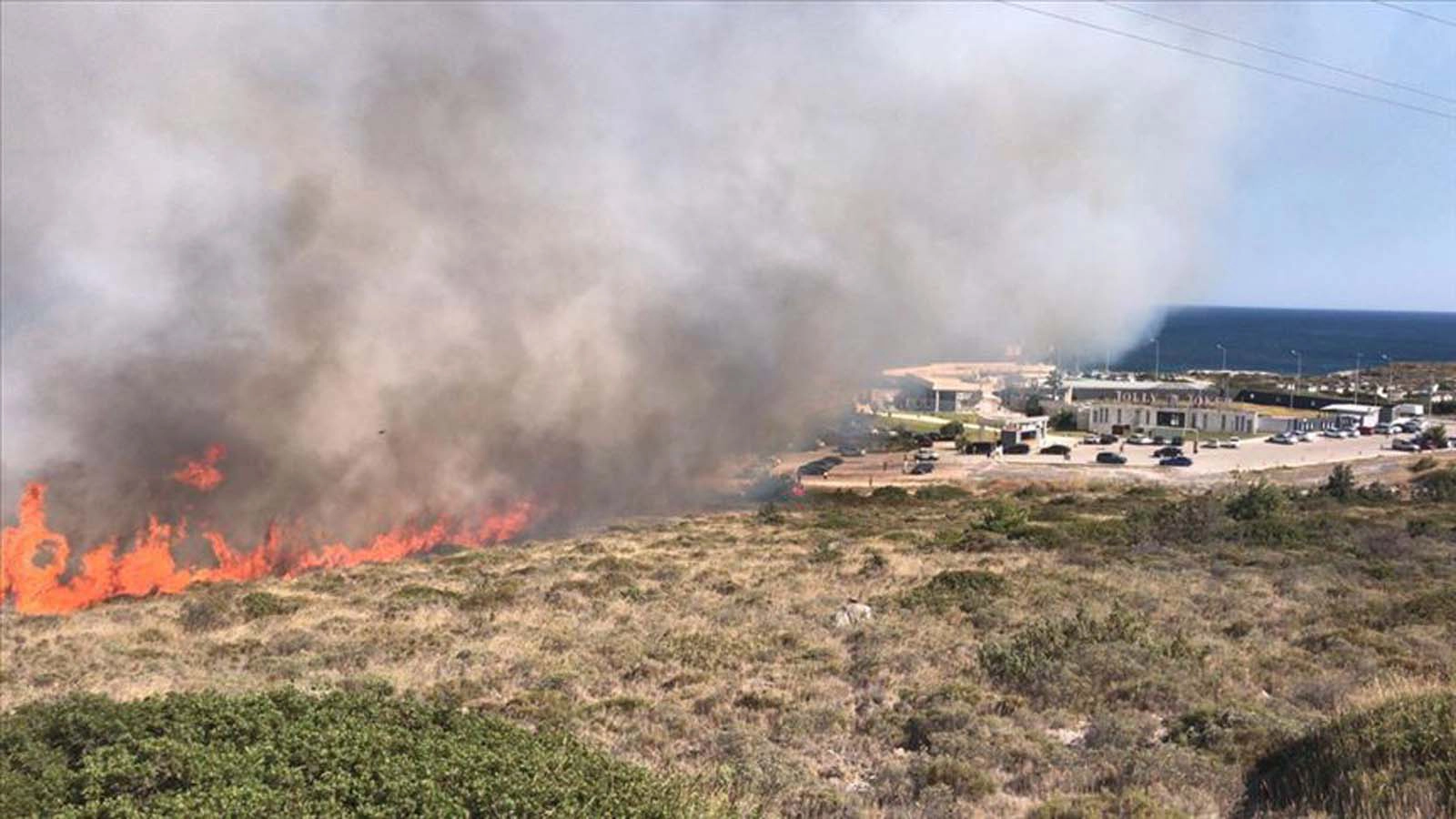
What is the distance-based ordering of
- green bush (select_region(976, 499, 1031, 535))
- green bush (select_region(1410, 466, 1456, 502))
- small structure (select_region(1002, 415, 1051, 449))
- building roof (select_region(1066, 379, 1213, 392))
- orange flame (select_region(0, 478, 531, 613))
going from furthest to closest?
building roof (select_region(1066, 379, 1213, 392)), small structure (select_region(1002, 415, 1051, 449)), green bush (select_region(1410, 466, 1456, 502)), green bush (select_region(976, 499, 1031, 535)), orange flame (select_region(0, 478, 531, 613))

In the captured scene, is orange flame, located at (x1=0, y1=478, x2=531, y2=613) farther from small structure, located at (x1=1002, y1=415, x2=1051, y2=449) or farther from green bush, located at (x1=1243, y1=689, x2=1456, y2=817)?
small structure, located at (x1=1002, y1=415, x2=1051, y2=449)

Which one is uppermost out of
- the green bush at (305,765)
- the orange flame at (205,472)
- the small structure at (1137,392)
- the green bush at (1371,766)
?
the green bush at (305,765)

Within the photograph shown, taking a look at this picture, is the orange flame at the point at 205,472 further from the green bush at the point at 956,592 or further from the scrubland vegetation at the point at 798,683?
the green bush at the point at 956,592

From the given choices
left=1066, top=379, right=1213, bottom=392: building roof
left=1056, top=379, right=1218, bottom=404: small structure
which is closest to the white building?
left=1056, top=379, right=1218, bottom=404: small structure

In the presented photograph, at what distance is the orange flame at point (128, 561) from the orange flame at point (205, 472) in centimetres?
12

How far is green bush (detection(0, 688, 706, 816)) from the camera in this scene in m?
5.97

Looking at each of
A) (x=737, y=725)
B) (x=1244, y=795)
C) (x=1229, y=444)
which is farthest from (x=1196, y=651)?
(x=1229, y=444)

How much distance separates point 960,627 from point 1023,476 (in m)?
49.8

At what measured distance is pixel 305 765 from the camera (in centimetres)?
662

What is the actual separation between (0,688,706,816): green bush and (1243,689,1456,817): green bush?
17.1ft

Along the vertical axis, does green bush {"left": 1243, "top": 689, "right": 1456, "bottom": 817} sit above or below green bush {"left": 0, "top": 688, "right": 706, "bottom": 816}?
below

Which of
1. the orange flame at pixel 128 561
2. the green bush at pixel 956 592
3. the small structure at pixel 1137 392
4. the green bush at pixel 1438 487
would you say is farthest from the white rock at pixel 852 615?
the small structure at pixel 1137 392

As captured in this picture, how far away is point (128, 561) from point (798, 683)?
22969 millimetres

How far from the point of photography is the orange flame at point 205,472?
2881 cm
